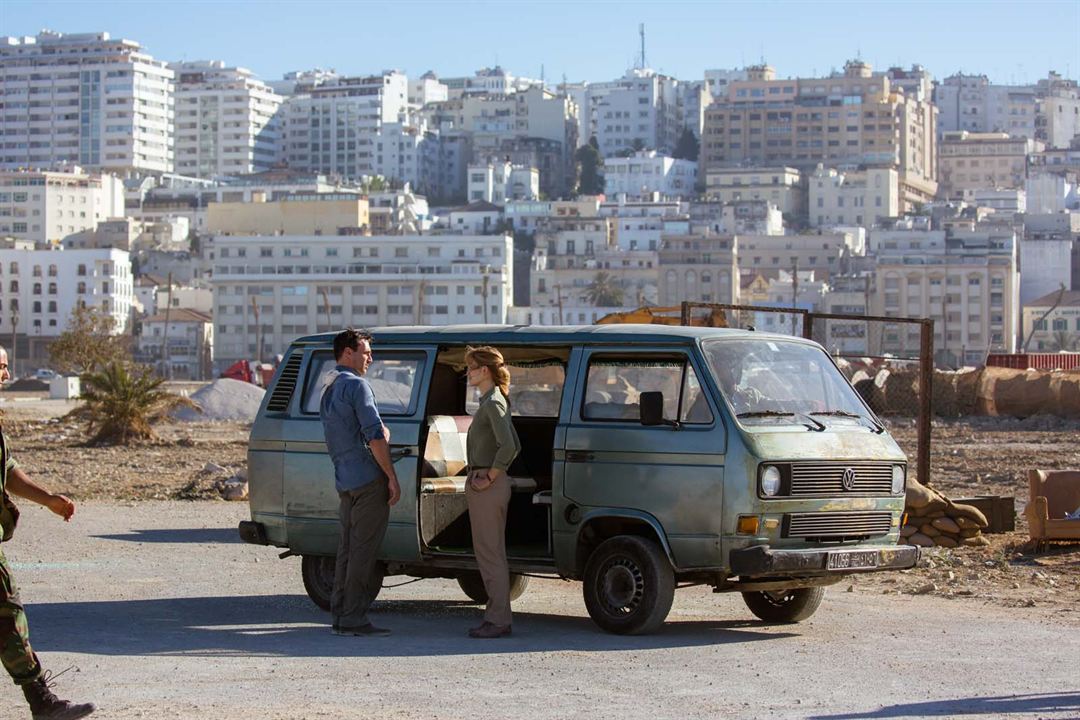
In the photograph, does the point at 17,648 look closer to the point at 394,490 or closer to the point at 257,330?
the point at 394,490

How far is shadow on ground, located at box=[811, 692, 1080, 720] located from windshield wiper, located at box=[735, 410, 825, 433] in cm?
264

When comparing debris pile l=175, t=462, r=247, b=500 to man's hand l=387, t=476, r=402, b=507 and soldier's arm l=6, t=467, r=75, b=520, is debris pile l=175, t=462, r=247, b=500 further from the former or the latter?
soldier's arm l=6, t=467, r=75, b=520

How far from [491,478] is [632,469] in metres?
0.88

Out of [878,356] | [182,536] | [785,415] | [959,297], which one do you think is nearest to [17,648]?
[785,415]

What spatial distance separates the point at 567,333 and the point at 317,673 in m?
3.15

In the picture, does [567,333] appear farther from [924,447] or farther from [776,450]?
[924,447]

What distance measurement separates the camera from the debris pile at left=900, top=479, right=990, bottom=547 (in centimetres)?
1797

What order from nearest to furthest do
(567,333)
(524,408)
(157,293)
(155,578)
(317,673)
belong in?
(317,673), (567,333), (524,408), (155,578), (157,293)

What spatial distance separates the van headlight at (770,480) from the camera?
11.9 meters

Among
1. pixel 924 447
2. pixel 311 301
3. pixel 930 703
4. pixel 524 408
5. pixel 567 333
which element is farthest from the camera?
pixel 311 301

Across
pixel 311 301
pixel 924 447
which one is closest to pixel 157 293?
pixel 311 301

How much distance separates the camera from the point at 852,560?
12234 mm

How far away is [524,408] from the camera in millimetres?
14258

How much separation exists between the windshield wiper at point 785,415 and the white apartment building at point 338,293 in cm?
13619
